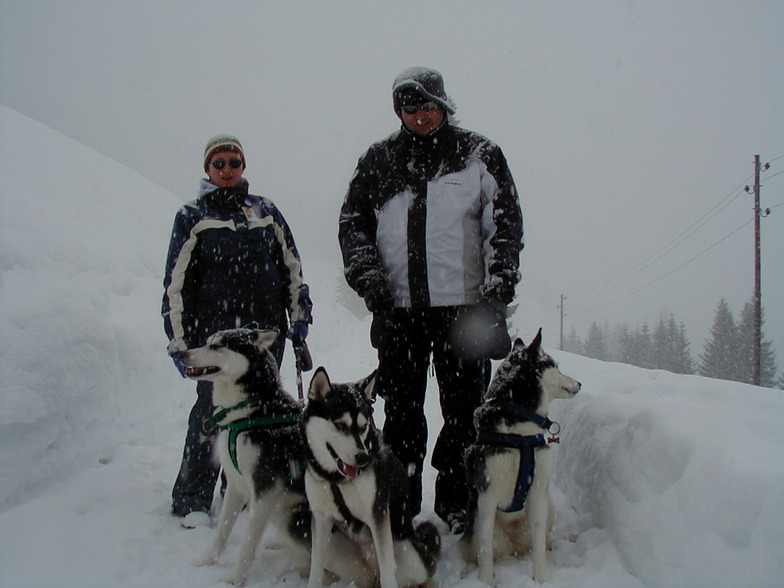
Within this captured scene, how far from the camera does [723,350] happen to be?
139ft

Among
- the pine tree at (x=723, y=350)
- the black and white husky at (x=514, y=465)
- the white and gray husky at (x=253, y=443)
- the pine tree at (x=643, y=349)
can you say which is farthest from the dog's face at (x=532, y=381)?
the pine tree at (x=643, y=349)

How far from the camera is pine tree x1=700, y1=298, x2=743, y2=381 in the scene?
41.8 m

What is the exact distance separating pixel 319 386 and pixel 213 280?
1690mm

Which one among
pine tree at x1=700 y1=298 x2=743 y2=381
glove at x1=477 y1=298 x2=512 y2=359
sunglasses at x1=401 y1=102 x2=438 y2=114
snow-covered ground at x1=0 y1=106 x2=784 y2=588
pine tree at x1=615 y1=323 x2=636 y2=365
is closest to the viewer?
snow-covered ground at x1=0 y1=106 x2=784 y2=588

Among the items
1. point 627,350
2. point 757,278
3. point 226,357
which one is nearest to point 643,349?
point 627,350

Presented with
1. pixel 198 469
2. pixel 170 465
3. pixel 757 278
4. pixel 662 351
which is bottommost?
pixel 662 351

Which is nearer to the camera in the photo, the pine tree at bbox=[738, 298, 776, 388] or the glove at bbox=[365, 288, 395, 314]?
the glove at bbox=[365, 288, 395, 314]

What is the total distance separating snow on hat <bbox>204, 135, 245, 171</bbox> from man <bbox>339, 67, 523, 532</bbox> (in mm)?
1227

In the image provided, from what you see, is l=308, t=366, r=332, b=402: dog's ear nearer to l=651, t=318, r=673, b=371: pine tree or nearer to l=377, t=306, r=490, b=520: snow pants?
l=377, t=306, r=490, b=520: snow pants

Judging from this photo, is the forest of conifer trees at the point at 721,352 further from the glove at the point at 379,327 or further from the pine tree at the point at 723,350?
the glove at the point at 379,327

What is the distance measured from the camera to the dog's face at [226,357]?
2.98 meters

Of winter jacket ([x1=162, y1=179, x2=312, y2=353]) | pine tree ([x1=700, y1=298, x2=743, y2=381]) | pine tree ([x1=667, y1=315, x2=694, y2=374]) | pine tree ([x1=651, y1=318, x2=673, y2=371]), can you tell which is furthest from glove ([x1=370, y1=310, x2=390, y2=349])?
pine tree ([x1=651, y1=318, x2=673, y2=371])

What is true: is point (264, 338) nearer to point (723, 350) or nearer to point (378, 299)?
point (378, 299)

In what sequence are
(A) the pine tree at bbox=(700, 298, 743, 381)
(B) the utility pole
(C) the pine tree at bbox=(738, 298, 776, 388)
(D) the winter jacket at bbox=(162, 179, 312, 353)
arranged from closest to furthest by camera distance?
(D) the winter jacket at bbox=(162, 179, 312, 353)
(B) the utility pole
(C) the pine tree at bbox=(738, 298, 776, 388)
(A) the pine tree at bbox=(700, 298, 743, 381)
